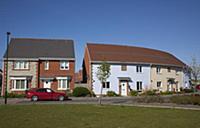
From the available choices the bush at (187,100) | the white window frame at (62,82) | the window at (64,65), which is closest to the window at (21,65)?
the window at (64,65)

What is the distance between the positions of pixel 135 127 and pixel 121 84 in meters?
30.5

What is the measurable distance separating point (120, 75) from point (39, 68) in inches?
509

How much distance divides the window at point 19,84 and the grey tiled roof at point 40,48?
3852mm

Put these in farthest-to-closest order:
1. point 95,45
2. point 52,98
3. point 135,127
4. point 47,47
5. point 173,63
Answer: point 173,63
point 95,45
point 47,47
point 52,98
point 135,127

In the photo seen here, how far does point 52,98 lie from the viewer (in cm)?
3036

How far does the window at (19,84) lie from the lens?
37844mm

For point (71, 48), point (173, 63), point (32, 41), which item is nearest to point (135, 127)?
point (71, 48)

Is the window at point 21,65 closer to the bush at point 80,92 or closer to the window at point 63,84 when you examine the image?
the window at point 63,84

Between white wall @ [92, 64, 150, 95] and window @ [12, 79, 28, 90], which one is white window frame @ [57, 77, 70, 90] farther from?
window @ [12, 79, 28, 90]

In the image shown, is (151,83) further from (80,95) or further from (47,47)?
(47,47)

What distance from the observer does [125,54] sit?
45438 millimetres

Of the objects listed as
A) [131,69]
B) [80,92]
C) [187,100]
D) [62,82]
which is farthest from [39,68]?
[187,100]

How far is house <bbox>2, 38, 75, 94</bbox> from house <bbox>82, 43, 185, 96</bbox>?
366cm

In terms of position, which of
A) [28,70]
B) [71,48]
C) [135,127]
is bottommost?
[135,127]
